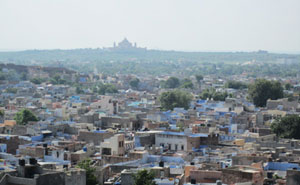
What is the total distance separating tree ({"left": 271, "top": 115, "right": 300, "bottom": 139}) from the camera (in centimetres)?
3147

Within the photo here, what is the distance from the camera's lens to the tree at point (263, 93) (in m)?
56.3

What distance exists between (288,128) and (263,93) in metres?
25.1

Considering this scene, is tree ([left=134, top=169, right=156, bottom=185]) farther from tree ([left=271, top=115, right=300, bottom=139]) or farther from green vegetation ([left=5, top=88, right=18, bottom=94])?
green vegetation ([left=5, top=88, right=18, bottom=94])

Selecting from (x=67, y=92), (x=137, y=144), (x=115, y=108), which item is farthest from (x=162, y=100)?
(x=137, y=144)

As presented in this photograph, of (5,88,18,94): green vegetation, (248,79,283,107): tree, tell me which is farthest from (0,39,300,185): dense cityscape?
(5,88,18,94): green vegetation

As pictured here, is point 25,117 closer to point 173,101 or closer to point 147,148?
point 147,148

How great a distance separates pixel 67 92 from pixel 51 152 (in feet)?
153

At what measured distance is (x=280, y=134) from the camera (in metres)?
31.8

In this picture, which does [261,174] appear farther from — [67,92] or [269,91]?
[67,92]

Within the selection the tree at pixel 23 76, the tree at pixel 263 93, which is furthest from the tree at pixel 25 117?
the tree at pixel 23 76

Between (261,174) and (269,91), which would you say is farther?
(269,91)

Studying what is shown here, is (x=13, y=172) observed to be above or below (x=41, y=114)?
above

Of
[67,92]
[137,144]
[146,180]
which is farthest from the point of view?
[67,92]

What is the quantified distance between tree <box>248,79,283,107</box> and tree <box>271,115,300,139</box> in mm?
23402
